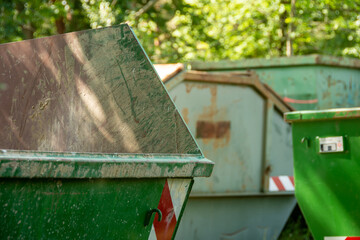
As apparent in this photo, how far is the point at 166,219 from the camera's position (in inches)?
85.8

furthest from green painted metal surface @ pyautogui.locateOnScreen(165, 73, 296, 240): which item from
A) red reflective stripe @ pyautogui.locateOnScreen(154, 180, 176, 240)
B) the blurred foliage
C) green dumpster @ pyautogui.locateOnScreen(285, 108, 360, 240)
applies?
the blurred foliage

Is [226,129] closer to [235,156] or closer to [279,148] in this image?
[235,156]

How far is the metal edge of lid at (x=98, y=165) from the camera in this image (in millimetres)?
1692

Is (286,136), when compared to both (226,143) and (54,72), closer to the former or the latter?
(226,143)

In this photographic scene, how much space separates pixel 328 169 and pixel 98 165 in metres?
2.06

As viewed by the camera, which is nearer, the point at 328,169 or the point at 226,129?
the point at 328,169

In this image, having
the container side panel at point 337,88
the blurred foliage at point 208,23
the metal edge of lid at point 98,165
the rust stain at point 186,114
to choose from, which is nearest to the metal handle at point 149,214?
the metal edge of lid at point 98,165

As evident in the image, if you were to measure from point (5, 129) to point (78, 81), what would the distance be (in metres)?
0.58

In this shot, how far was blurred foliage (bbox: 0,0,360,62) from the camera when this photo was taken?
11.1 metres

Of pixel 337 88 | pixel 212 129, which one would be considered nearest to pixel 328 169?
pixel 212 129

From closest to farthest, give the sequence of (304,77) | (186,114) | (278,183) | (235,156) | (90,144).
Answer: (90,144) → (186,114) → (235,156) → (278,183) → (304,77)

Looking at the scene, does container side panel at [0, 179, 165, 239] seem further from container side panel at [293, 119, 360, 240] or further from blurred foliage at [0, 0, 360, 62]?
blurred foliage at [0, 0, 360, 62]

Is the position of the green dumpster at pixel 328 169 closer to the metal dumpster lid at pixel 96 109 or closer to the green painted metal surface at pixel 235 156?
the green painted metal surface at pixel 235 156

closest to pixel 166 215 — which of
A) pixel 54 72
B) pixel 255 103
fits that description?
pixel 54 72
